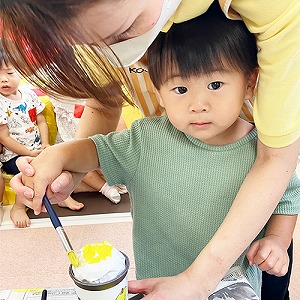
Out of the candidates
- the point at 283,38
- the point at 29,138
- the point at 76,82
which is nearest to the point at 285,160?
the point at 283,38

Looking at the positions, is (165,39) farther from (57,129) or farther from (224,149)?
(57,129)

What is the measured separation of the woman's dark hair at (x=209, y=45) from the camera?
754 millimetres

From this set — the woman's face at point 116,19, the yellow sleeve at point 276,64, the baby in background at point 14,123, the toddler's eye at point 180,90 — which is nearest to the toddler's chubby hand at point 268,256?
the yellow sleeve at point 276,64

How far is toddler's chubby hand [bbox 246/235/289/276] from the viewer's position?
0.84m

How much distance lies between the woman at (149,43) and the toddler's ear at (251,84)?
6cm

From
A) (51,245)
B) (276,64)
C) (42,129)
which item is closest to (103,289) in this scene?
(276,64)

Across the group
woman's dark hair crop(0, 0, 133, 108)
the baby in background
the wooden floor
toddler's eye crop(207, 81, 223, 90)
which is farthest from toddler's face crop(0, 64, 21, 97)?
toddler's eye crop(207, 81, 223, 90)

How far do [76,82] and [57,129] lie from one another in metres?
1.93

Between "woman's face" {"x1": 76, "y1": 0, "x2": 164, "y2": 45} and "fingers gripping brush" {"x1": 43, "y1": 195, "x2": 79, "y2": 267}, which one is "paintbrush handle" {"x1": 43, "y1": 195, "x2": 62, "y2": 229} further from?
"woman's face" {"x1": 76, "y1": 0, "x2": 164, "y2": 45}

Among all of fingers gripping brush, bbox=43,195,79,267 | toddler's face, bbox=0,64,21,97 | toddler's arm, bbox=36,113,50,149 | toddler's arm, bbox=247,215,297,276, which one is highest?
fingers gripping brush, bbox=43,195,79,267

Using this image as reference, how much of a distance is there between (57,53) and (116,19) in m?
0.09

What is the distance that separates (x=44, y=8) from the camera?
1.74ft

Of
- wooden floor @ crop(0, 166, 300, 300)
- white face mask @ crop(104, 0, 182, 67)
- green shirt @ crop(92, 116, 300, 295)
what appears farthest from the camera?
wooden floor @ crop(0, 166, 300, 300)

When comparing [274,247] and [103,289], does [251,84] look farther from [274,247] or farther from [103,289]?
[103,289]
